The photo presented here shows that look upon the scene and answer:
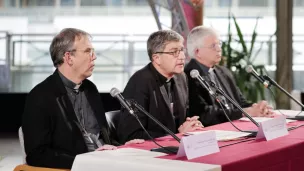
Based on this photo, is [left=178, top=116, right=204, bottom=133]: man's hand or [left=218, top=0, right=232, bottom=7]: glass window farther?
[left=218, top=0, right=232, bottom=7]: glass window

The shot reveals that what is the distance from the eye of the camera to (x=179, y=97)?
4828 millimetres

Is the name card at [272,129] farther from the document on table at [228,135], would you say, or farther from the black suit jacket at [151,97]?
the black suit jacket at [151,97]

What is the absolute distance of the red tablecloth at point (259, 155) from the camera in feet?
11.1

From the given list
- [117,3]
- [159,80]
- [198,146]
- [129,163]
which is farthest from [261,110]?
[117,3]

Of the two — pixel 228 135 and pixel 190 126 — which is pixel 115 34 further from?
pixel 228 135

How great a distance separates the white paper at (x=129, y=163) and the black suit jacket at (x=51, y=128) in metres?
0.26

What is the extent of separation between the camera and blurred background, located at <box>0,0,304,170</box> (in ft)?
27.4

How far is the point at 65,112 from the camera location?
3.93 m

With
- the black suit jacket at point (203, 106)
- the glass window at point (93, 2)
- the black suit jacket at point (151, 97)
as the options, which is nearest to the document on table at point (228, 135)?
the black suit jacket at point (151, 97)

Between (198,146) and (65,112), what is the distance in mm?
799

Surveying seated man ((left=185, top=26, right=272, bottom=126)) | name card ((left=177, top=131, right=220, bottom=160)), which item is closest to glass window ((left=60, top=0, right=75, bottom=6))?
seated man ((left=185, top=26, right=272, bottom=126))

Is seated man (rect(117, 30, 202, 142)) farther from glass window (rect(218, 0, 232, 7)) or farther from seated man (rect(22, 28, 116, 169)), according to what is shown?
glass window (rect(218, 0, 232, 7))

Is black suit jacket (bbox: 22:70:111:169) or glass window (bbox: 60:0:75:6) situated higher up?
glass window (bbox: 60:0:75:6)

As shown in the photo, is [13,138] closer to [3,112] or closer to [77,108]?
[3,112]
